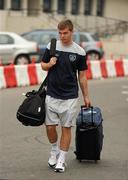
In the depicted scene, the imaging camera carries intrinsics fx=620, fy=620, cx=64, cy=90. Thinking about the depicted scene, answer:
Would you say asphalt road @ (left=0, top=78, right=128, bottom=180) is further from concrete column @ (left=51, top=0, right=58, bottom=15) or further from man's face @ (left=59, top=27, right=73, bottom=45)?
concrete column @ (left=51, top=0, right=58, bottom=15)

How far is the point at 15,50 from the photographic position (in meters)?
22.1

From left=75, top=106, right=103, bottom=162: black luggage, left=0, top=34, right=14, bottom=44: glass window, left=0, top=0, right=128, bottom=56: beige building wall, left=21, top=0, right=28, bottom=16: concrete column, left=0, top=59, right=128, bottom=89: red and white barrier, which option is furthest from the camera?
left=21, top=0, right=28, bottom=16: concrete column

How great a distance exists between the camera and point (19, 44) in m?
22.3

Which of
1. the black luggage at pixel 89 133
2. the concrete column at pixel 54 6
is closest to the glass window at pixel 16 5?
the concrete column at pixel 54 6

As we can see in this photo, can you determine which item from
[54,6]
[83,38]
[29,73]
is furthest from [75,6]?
[29,73]

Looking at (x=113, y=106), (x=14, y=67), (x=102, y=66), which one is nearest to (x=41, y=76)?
(x=14, y=67)

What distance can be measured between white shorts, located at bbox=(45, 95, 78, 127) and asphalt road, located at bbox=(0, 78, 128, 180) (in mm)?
562

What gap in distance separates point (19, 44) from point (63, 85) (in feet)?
50.7

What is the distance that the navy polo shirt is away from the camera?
696 cm

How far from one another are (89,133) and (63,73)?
823mm

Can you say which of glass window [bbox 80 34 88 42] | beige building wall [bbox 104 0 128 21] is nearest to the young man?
glass window [bbox 80 34 88 42]

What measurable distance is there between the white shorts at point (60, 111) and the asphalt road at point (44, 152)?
56 centimetres

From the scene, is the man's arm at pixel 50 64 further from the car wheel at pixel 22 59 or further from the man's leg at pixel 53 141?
the car wheel at pixel 22 59

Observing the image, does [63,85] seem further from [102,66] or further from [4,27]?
[4,27]
